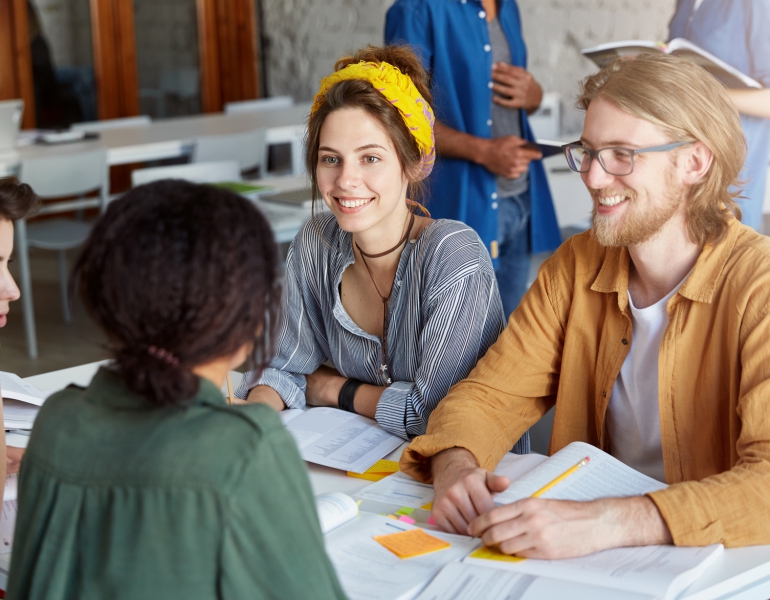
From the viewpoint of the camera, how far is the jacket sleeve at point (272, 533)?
2.50 ft

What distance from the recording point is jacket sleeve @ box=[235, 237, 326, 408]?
5.99ft

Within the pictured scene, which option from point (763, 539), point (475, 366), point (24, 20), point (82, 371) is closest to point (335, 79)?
point (475, 366)

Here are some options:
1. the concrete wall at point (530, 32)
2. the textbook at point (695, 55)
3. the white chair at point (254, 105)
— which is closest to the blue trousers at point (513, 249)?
the textbook at point (695, 55)

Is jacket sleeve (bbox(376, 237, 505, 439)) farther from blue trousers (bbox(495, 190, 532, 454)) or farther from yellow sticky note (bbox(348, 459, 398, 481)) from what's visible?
blue trousers (bbox(495, 190, 532, 454))

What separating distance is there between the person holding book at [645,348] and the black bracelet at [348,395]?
0.28m

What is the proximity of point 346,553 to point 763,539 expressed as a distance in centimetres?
55

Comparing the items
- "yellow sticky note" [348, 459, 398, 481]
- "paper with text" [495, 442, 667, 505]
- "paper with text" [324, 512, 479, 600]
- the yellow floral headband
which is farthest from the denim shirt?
"paper with text" [324, 512, 479, 600]

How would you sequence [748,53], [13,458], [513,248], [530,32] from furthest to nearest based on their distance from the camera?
1. [530,32]
2. [513,248]
3. [748,53]
4. [13,458]

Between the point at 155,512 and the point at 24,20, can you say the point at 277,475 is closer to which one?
the point at 155,512

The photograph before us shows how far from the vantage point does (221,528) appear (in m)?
0.76

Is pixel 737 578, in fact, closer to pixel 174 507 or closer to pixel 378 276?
pixel 174 507

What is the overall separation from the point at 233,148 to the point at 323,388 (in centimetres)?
302

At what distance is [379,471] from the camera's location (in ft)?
4.87

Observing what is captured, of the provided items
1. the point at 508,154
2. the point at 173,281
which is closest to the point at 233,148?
the point at 508,154
